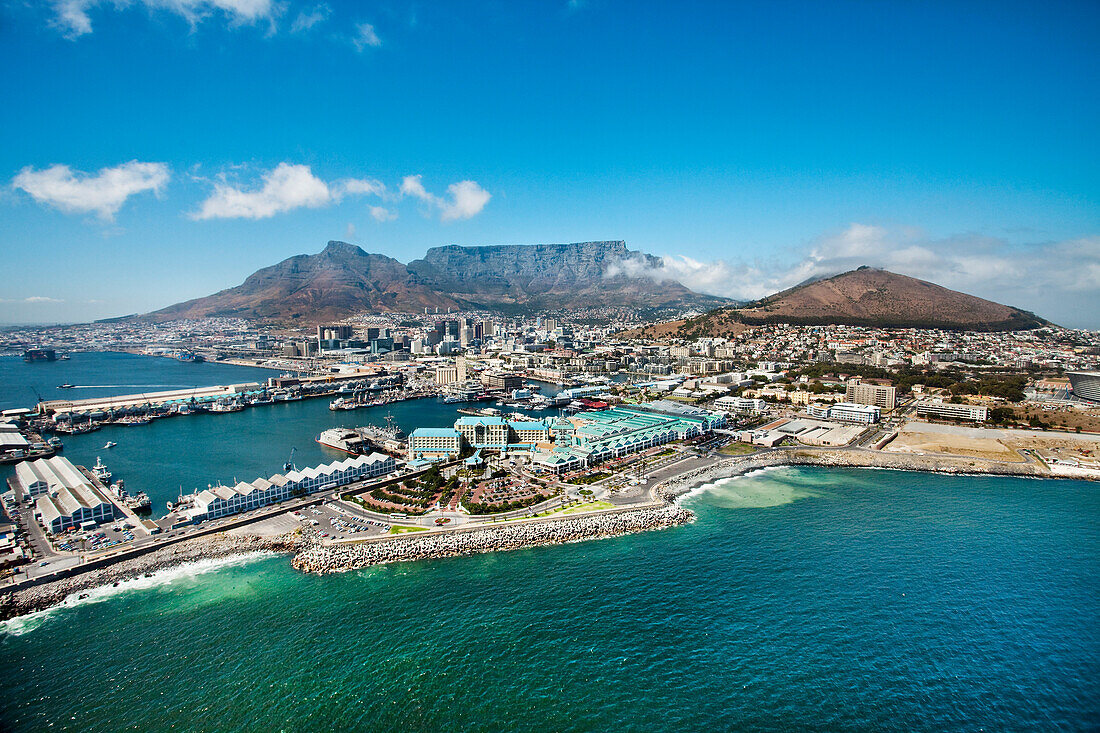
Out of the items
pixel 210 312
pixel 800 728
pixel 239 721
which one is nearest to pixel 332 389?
pixel 239 721

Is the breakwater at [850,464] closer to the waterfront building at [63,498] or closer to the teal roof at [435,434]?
the teal roof at [435,434]

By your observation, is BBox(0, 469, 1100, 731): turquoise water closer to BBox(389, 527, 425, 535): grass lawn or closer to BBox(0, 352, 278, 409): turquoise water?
BBox(389, 527, 425, 535): grass lawn

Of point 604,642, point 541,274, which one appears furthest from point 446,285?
point 604,642

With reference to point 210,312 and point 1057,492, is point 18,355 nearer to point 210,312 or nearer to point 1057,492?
point 210,312

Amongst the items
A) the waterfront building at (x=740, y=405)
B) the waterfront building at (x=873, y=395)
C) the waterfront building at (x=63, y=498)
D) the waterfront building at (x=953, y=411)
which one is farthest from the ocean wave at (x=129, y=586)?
the waterfront building at (x=873, y=395)

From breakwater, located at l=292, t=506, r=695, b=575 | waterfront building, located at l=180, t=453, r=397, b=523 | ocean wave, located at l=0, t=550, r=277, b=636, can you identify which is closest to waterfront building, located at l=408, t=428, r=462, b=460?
waterfront building, located at l=180, t=453, r=397, b=523

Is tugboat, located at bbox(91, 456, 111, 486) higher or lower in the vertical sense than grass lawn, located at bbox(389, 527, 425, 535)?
higher

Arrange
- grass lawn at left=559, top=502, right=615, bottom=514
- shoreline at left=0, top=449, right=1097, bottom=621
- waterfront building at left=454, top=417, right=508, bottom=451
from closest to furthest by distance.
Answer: shoreline at left=0, top=449, right=1097, bottom=621, grass lawn at left=559, top=502, right=615, bottom=514, waterfront building at left=454, top=417, right=508, bottom=451

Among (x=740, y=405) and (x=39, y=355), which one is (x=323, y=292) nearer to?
(x=39, y=355)
